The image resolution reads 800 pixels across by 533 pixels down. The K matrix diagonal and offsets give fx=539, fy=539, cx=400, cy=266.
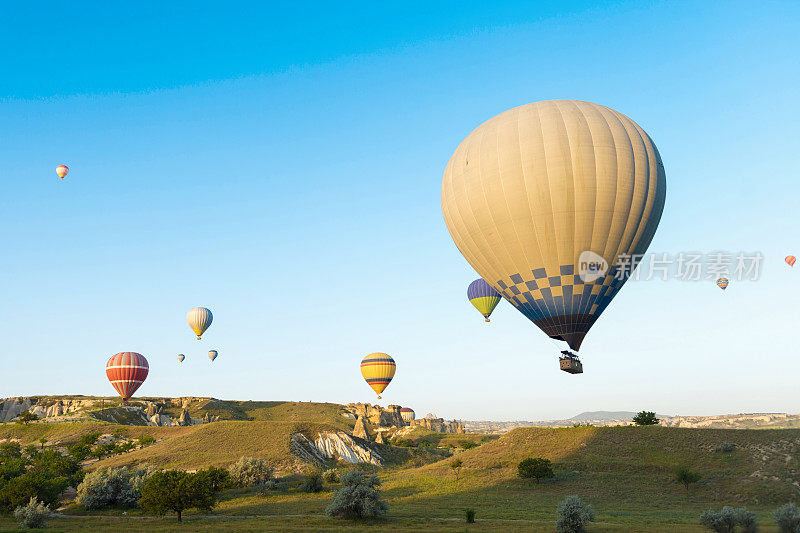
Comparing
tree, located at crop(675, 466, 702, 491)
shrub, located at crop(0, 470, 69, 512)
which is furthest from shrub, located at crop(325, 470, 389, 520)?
tree, located at crop(675, 466, 702, 491)

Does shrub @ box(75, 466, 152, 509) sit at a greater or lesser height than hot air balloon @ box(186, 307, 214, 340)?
lesser

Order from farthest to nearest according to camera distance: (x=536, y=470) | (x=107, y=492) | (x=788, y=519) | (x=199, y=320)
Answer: (x=199, y=320)
(x=536, y=470)
(x=107, y=492)
(x=788, y=519)

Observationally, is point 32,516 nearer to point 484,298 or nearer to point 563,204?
point 563,204

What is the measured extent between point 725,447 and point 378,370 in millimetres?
74253

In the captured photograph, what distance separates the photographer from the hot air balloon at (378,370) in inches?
4828

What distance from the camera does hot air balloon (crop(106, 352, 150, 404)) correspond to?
109 meters

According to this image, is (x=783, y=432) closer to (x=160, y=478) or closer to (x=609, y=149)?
(x=609, y=149)

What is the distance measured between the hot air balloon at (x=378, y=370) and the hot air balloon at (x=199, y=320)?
36.5 m

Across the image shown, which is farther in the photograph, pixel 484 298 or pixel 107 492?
pixel 484 298

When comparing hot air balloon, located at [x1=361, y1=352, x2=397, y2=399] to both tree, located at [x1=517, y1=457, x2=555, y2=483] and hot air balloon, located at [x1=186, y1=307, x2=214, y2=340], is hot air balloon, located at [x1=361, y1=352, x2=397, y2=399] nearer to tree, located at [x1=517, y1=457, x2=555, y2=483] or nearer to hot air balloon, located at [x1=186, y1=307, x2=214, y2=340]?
hot air balloon, located at [x1=186, y1=307, x2=214, y2=340]

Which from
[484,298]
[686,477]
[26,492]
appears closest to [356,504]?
[26,492]

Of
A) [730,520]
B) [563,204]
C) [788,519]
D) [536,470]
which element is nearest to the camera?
[788,519]

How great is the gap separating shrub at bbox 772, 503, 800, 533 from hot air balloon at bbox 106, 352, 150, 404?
110498 millimetres

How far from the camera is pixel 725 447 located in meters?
61.4
